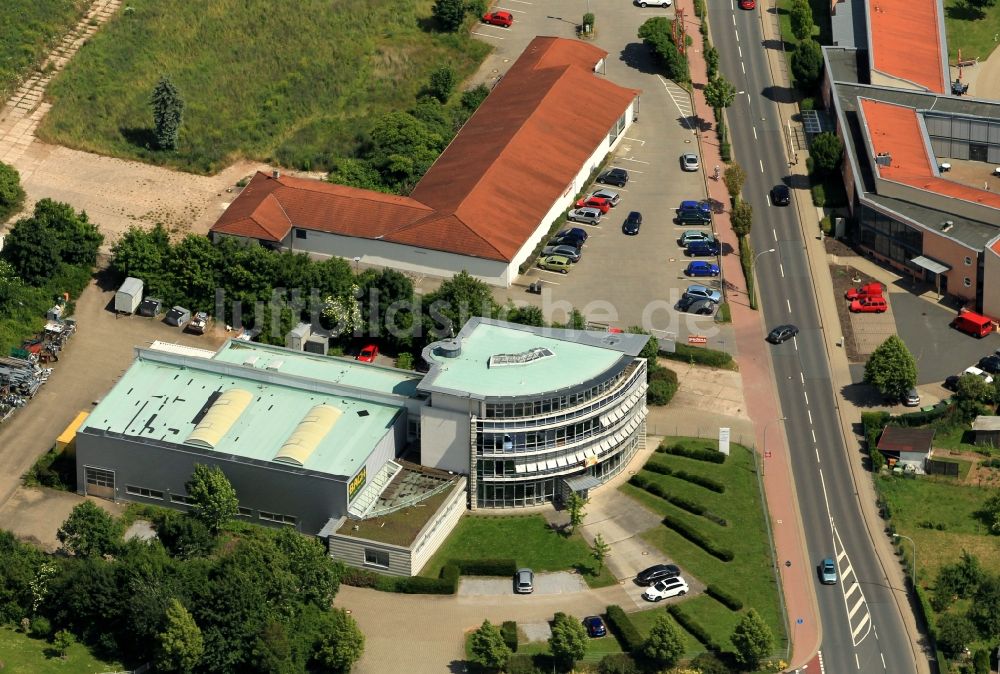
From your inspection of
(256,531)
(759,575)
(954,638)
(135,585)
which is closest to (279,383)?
(256,531)

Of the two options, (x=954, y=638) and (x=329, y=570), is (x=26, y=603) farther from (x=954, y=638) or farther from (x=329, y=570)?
(x=954, y=638)

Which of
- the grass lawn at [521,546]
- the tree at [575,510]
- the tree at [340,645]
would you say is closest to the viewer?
the tree at [340,645]

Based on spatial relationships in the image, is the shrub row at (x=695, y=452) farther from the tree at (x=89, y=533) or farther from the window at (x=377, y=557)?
the tree at (x=89, y=533)

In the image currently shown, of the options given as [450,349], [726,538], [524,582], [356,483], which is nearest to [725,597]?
[726,538]

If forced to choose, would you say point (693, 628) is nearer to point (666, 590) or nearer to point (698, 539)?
point (666, 590)

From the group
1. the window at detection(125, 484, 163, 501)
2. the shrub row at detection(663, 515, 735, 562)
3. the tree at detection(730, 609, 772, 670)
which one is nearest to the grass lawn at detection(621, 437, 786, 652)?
the shrub row at detection(663, 515, 735, 562)

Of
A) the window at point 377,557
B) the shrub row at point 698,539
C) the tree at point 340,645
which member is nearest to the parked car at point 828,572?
the shrub row at point 698,539
